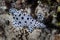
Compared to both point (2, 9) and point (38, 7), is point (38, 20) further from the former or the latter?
point (2, 9)

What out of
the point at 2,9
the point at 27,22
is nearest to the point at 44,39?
the point at 27,22

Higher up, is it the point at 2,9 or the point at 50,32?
the point at 2,9

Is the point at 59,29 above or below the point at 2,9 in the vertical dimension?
below

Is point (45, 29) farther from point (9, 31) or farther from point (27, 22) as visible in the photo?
point (9, 31)

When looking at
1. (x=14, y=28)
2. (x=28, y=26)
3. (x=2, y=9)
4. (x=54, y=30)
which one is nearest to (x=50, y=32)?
(x=54, y=30)

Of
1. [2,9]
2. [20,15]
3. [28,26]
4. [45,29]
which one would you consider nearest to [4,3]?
[2,9]

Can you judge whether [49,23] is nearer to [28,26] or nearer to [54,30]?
[54,30]

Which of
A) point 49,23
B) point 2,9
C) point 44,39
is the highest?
point 2,9
